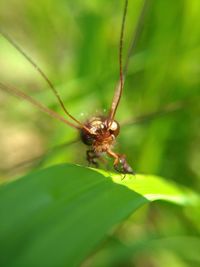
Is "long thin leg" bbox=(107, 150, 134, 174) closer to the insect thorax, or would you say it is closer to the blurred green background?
the insect thorax

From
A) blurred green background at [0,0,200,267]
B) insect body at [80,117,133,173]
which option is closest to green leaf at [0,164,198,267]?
insect body at [80,117,133,173]

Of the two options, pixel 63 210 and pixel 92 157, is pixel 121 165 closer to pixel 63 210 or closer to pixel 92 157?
pixel 92 157

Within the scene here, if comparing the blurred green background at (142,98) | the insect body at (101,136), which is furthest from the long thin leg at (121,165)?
the blurred green background at (142,98)

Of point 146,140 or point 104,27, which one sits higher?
point 104,27

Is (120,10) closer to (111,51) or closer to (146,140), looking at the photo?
(111,51)

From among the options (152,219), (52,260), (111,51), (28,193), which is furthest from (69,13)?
(52,260)

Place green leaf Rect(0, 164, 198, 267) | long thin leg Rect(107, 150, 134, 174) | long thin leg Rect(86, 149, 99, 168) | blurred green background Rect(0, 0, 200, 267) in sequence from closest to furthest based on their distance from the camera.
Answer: green leaf Rect(0, 164, 198, 267) < long thin leg Rect(107, 150, 134, 174) < long thin leg Rect(86, 149, 99, 168) < blurred green background Rect(0, 0, 200, 267)
